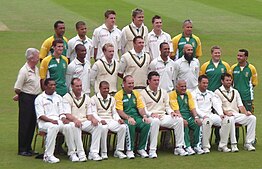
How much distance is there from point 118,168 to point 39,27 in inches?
729

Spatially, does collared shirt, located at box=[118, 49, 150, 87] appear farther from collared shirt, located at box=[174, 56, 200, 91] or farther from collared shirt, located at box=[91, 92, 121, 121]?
collared shirt, located at box=[91, 92, 121, 121]

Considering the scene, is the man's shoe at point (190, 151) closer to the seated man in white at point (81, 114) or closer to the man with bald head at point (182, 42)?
the seated man in white at point (81, 114)

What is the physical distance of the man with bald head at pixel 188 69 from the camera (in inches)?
663

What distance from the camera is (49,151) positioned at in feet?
49.1

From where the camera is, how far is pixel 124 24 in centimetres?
3288

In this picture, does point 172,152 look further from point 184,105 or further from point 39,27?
point 39,27

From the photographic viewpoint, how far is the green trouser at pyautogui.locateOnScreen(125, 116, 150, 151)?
15.6 meters

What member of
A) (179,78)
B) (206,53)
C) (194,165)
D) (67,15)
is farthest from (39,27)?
(194,165)

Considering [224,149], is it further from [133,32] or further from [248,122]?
[133,32]

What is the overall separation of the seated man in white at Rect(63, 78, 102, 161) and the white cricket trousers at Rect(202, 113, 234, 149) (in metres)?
2.11

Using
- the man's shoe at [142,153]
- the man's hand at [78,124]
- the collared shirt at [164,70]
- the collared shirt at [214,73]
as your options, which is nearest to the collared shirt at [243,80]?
the collared shirt at [214,73]

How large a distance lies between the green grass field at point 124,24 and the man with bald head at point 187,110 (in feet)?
1.17

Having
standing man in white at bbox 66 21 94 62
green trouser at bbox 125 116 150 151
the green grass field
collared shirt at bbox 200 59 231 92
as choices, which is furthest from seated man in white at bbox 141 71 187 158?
standing man in white at bbox 66 21 94 62

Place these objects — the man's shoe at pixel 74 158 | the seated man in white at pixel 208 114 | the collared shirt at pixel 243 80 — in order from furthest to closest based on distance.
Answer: the collared shirt at pixel 243 80, the seated man in white at pixel 208 114, the man's shoe at pixel 74 158
